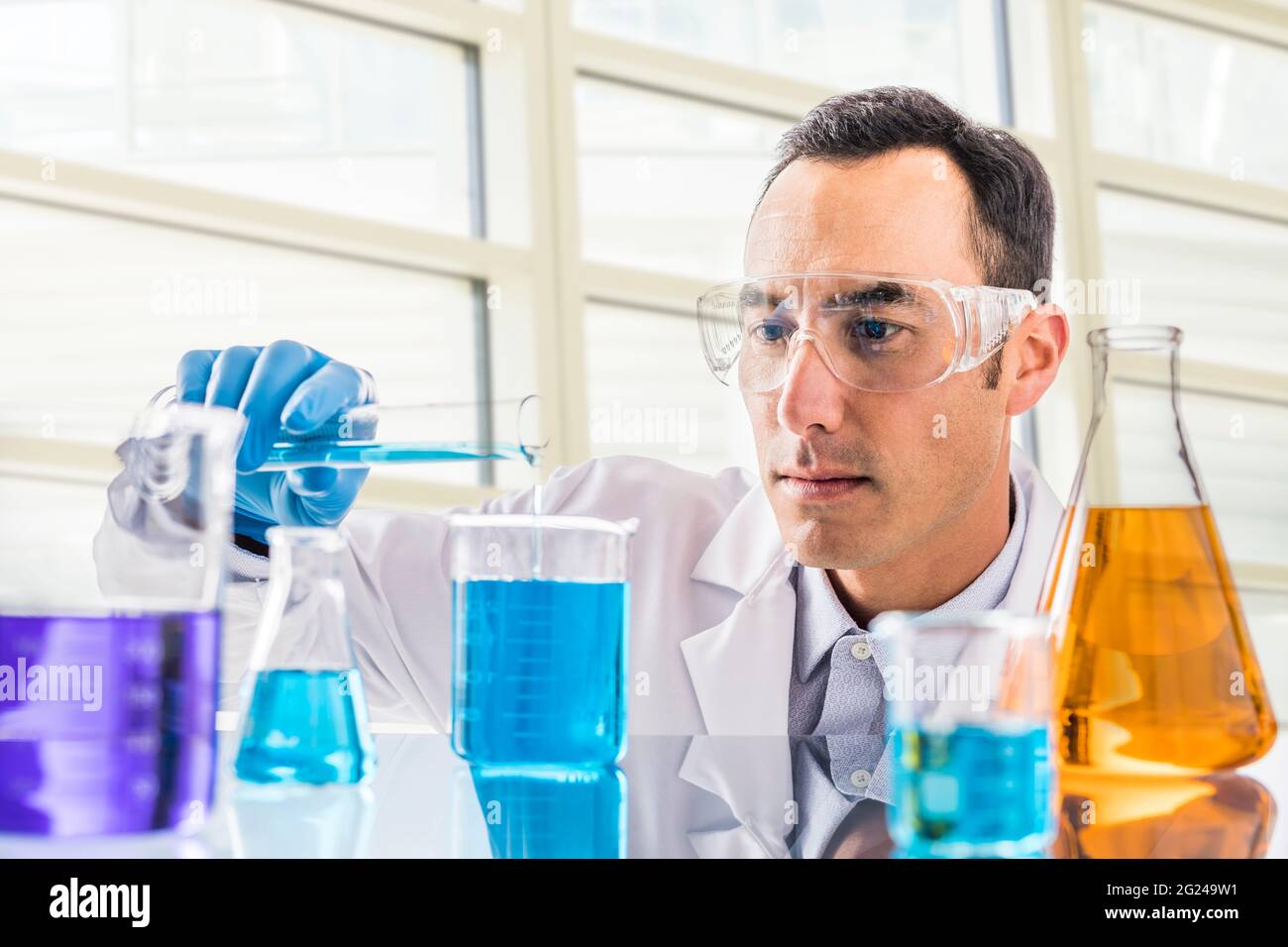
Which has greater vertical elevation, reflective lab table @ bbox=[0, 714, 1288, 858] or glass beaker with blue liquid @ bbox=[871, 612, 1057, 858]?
glass beaker with blue liquid @ bbox=[871, 612, 1057, 858]

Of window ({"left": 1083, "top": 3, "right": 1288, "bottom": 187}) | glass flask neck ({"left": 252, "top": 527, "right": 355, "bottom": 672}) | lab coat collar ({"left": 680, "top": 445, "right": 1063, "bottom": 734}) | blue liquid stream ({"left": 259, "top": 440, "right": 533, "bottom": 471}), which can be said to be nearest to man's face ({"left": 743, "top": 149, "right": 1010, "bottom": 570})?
lab coat collar ({"left": 680, "top": 445, "right": 1063, "bottom": 734})

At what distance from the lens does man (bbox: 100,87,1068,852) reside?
1547mm

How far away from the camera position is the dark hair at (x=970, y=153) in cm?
187

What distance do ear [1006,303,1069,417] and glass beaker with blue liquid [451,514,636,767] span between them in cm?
122

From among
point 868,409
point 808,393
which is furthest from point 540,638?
point 868,409

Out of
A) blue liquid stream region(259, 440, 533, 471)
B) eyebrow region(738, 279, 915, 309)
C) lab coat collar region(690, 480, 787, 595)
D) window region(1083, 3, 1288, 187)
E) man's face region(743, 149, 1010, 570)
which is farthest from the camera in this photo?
window region(1083, 3, 1288, 187)

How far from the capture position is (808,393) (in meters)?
1.58

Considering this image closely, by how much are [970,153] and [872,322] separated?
49 centimetres

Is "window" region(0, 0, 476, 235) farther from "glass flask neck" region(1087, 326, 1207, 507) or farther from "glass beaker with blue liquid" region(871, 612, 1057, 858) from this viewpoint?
"glass beaker with blue liquid" region(871, 612, 1057, 858)

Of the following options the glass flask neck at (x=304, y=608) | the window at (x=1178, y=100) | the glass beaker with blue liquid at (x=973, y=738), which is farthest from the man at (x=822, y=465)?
the window at (x=1178, y=100)

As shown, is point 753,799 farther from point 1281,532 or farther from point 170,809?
point 1281,532

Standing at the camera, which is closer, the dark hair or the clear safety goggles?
the clear safety goggles

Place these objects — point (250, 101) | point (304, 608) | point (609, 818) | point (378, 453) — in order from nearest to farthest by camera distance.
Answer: point (609, 818)
point (304, 608)
point (378, 453)
point (250, 101)

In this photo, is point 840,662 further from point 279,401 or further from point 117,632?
point 117,632
